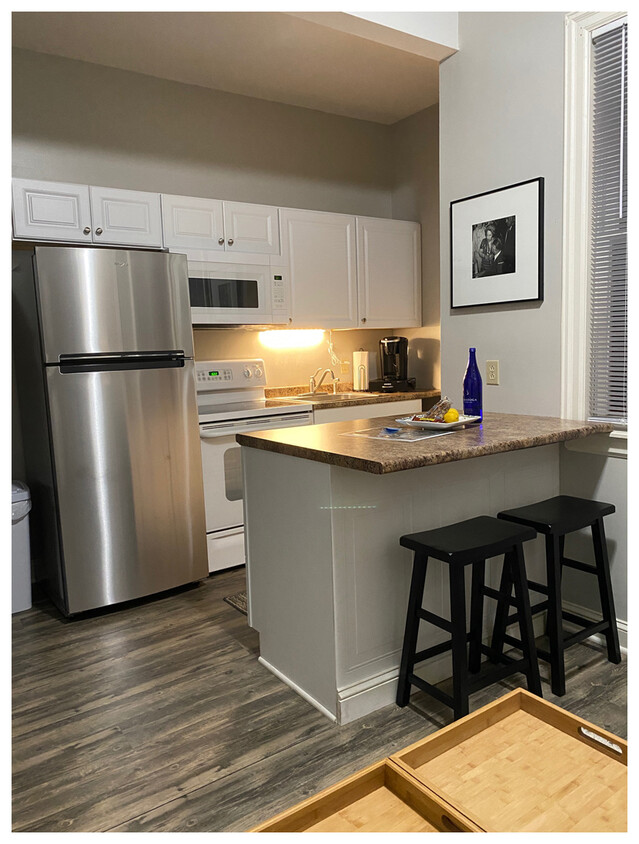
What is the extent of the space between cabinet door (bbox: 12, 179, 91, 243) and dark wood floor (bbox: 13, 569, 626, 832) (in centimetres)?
198

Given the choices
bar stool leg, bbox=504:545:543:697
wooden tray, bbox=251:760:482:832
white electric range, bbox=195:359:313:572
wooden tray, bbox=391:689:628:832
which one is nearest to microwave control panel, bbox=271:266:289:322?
white electric range, bbox=195:359:313:572

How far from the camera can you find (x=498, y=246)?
286 centimetres

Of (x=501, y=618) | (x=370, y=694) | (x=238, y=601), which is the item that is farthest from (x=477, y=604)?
(x=238, y=601)

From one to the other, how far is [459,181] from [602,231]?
80cm

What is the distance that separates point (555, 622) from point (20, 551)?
8.30 feet

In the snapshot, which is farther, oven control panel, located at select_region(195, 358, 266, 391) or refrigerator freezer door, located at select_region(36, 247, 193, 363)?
oven control panel, located at select_region(195, 358, 266, 391)

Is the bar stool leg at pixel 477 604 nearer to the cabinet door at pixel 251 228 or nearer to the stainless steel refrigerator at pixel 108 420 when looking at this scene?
the stainless steel refrigerator at pixel 108 420

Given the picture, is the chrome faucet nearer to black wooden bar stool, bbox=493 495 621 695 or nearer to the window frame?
the window frame

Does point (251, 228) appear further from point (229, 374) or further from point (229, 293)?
point (229, 374)

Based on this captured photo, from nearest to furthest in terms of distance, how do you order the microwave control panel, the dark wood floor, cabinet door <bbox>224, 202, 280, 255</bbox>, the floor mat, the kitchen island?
the dark wood floor → the kitchen island → the floor mat → cabinet door <bbox>224, 202, 280, 255</bbox> → the microwave control panel

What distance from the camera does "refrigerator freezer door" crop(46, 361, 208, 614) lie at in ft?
9.89

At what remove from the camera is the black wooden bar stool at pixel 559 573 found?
2.26 metres

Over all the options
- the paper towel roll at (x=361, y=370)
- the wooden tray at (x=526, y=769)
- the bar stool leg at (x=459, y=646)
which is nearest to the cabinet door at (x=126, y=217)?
the paper towel roll at (x=361, y=370)
